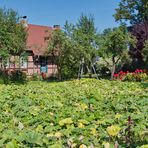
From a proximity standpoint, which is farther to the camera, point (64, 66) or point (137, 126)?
point (64, 66)

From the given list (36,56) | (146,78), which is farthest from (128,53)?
(36,56)

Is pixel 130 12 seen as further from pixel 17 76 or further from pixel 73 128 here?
pixel 73 128

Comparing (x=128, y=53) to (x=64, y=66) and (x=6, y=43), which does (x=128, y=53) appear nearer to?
(x=64, y=66)

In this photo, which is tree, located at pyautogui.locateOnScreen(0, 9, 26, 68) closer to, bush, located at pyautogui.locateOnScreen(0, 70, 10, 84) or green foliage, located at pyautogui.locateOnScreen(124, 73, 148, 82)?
bush, located at pyautogui.locateOnScreen(0, 70, 10, 84)

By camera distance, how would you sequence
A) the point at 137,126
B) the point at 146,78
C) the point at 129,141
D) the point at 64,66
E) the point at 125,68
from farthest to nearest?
the point at 125,68, the point at 64,66, the point at 146,78, the point at 137,126, the point at 129,141

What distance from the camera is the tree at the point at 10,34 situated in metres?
21.7

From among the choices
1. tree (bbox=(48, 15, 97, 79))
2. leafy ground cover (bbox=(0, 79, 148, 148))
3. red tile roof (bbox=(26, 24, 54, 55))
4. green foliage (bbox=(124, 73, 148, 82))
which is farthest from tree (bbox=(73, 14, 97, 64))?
leafy ground cover (bbox=(0, 79, 148, 148))

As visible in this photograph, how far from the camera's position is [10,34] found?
22.0 m

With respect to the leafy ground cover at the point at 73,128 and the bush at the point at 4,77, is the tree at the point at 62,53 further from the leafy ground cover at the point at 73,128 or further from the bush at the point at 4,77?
the leafy ground cover at the point at 73,128

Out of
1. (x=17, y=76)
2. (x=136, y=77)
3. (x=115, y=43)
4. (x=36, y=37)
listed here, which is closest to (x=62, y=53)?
(x=17, y=76)

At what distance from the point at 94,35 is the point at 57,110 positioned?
67.6 feet

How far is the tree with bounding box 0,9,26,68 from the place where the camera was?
21672 millimetres

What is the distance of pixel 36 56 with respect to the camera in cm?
3375

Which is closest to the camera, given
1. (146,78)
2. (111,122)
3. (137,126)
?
(137,126)
